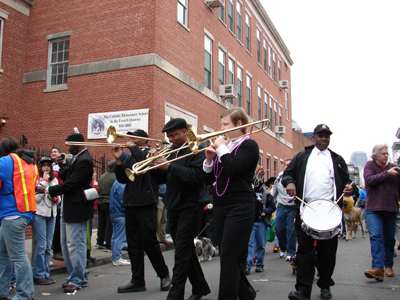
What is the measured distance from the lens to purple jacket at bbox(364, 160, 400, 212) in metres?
6.35

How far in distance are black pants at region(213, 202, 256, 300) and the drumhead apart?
1158 mm

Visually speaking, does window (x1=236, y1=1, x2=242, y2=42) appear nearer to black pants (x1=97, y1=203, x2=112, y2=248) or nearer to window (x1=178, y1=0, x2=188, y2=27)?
window (x1=178, y1=0, x2=188, y2=27)

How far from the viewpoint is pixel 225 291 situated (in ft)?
12.1

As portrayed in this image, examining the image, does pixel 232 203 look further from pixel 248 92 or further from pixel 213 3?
pixel 248 92

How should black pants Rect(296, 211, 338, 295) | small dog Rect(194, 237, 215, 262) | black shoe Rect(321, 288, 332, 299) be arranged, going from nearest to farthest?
black pants Rect(296, 211, 338, 295), black shoe Rect(321, 288, 332, 299), small dog Rect(194, 237, 215, 262)

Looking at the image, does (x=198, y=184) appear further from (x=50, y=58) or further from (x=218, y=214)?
(x=50, y=58)

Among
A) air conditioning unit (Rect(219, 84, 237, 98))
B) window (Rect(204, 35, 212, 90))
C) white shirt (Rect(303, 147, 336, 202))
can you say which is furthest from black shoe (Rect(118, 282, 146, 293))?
air conditioning unit (Rect(219, 84, 237, 98))

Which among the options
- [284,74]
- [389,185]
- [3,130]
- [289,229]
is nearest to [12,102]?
[3,130]

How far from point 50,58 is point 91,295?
13.7m

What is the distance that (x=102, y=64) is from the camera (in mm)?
15484

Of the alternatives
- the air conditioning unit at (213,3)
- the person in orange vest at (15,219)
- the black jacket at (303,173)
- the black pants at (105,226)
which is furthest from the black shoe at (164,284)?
the air conditioning unit at (213,3)

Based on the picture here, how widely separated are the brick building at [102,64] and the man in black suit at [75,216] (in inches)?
344

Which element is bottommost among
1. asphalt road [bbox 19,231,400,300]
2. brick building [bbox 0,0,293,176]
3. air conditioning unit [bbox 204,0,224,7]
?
asphalt road [bbox 19,231,400,300]

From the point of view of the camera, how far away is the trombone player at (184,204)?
14.9 ft
